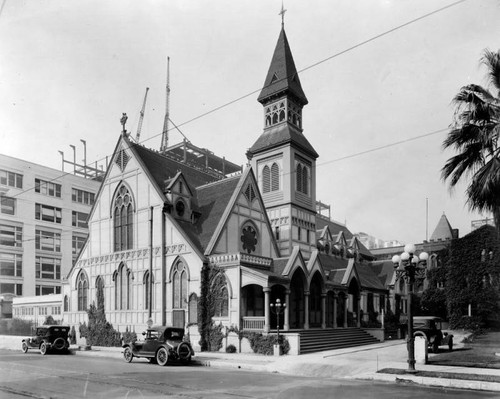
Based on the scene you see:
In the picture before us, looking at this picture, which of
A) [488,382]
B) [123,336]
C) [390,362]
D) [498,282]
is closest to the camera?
[488,382]

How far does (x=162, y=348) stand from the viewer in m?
23.2

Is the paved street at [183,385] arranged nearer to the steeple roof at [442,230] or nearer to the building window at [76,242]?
the building window at [76,242]

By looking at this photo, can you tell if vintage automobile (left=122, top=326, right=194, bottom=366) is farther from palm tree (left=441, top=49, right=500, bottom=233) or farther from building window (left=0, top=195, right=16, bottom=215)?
building window (left=0, top=195, right=16, bottom=215)

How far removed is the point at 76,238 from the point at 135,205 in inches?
1764

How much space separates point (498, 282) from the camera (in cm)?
4009

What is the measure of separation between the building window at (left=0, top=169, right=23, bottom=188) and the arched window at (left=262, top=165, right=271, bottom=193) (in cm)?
3739

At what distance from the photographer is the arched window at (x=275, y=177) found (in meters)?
45.6

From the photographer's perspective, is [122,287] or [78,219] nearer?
[122,287]

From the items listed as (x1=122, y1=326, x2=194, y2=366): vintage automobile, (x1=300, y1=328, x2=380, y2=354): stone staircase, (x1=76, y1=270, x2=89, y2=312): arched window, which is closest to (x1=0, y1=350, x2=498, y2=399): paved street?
(x1=122, y1=326, x2=194, y2=366): vintage automobile

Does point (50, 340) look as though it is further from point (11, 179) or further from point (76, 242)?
point (76, 242)


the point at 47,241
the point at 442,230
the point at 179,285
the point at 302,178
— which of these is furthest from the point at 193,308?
the point at 442,230

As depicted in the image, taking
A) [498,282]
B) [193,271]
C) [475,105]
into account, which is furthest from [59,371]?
[498,282]

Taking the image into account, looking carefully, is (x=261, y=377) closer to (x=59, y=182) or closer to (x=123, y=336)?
(x=123, y=336)

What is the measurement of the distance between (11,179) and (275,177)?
128ft
